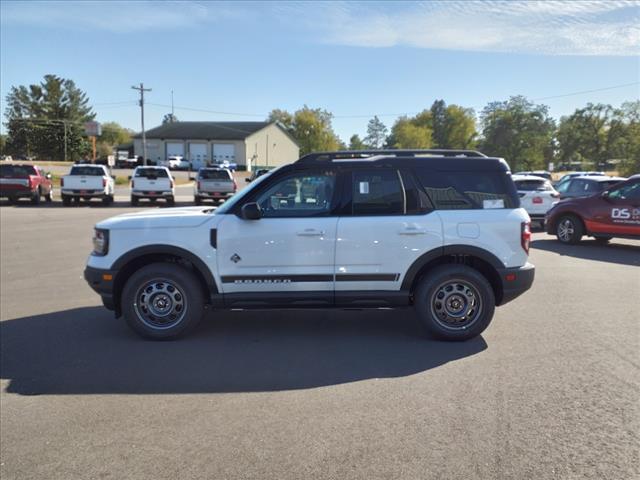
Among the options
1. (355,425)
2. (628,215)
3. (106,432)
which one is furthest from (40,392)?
(628,215)

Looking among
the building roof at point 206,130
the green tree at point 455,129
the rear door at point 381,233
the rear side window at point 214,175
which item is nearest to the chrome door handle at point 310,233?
the rear door at point 381,233

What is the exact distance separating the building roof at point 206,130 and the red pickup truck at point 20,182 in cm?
6624

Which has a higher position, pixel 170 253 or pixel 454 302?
pixel 170 253

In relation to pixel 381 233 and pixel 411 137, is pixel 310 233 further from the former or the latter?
pixel 411 137

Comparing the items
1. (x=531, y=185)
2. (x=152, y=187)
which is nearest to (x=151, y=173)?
(x=152, y=187)

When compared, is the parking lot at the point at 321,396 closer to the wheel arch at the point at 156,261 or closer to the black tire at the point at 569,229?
the wheel arch at the point at 156,261

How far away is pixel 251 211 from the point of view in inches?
204

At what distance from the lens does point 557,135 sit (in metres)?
79.9

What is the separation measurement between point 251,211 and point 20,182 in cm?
2266

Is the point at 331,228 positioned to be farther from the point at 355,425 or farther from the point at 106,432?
the point at 106,432

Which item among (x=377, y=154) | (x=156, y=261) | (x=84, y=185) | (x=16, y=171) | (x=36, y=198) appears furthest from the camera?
(x=36, y=198)

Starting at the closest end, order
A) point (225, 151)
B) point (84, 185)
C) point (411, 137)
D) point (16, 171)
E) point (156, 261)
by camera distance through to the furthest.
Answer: point (156, 261), point (84, 185), point (16, 171), point (225, 151), point (411, 137)

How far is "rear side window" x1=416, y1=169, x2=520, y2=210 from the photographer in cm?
547

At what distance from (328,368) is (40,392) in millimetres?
2405
